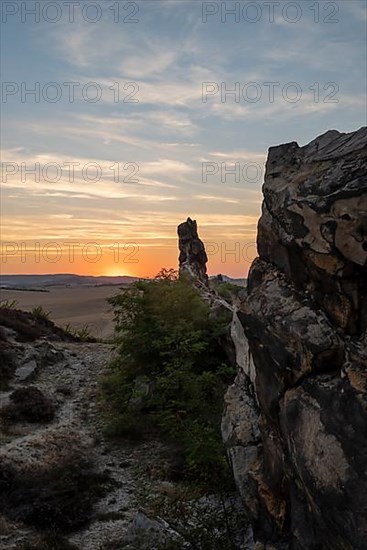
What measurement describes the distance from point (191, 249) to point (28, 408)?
18055 millimetres

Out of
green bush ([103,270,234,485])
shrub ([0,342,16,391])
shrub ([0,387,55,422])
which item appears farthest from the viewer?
shrub ([0,342,16,391])

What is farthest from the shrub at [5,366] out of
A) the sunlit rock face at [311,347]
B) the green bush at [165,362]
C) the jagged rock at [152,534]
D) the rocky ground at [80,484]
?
the sunlit rock face at [311,347]

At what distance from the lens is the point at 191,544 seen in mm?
9812

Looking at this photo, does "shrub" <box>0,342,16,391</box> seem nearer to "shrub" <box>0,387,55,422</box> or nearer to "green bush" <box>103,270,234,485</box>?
"shrub" <box>0,387,55,422</box>

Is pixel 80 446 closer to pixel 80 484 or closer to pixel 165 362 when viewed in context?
pixel 80 484

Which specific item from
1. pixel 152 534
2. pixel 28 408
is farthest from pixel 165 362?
pixel 152 534

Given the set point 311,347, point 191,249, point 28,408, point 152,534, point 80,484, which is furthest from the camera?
point 191,249

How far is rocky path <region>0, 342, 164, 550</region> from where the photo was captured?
1238cm

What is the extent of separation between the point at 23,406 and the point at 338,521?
15704 mm

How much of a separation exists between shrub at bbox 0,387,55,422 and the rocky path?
374 millimetres

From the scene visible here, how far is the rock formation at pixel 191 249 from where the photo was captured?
34875 mm

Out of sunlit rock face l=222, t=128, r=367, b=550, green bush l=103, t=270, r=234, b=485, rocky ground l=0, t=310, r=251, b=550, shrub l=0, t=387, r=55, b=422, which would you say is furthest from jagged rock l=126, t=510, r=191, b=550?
shrub l=0, t=387, r=55, b=422

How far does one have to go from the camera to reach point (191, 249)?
117ft

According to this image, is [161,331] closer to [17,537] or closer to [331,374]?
[17,537]
